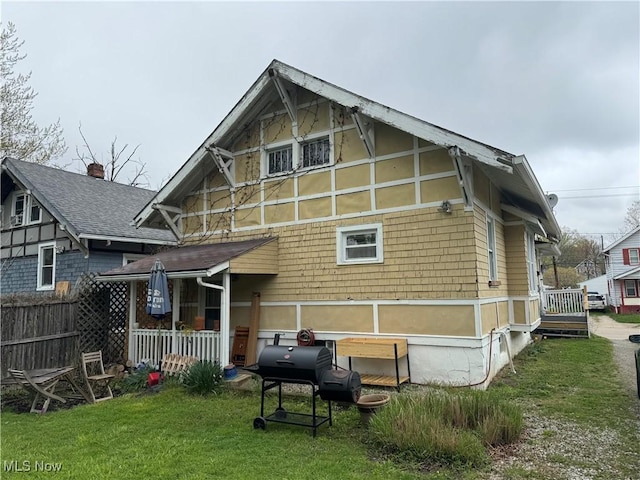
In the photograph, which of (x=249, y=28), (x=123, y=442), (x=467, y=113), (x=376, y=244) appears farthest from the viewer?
(x=467, y=113)

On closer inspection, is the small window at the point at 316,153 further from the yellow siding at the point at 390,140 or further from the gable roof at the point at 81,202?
the gable roof at the point at 81,202

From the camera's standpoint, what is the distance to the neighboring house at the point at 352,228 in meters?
7.83

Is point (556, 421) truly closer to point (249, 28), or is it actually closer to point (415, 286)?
point (415, 286)

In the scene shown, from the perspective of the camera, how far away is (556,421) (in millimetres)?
5852

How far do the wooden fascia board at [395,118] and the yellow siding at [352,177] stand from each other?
4.00 feet

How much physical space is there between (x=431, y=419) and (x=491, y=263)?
552 cm

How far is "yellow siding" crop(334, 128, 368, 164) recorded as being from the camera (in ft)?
29.8

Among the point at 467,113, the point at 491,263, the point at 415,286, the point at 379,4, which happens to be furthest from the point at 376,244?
the point at 467,113

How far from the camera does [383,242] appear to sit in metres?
8.60

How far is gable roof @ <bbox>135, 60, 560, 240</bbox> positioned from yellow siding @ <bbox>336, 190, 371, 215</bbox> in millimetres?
1617

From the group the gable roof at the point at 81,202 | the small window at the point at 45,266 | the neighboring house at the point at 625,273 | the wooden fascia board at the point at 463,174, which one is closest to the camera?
the wooden fascia board at the point at 463,174

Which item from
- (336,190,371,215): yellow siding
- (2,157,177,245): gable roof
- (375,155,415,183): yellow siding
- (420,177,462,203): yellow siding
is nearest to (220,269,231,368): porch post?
(336,190,371,215): yellow siding

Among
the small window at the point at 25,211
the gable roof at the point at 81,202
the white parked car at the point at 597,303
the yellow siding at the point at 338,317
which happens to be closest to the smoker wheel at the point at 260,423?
the yellow siding at the point at 338,317

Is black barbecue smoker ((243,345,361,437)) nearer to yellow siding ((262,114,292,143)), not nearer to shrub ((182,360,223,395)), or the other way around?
shrub ((182,360,223,395))
